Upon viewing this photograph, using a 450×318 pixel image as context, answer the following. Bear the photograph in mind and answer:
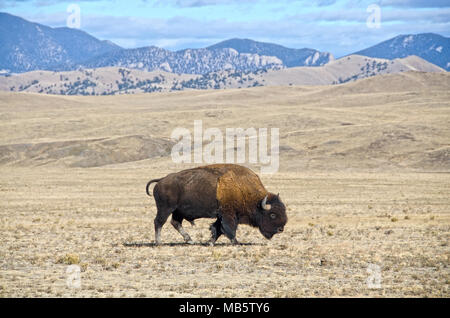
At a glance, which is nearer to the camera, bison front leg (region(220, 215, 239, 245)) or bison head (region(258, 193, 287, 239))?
bison head (region(258, 193, 287, 239))

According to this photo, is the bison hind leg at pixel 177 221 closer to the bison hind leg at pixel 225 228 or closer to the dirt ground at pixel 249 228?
the dirt ground at pixel 249 228

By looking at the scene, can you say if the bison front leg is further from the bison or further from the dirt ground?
the dirt ground

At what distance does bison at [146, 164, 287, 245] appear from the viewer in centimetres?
1700

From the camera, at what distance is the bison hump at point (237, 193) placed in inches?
670

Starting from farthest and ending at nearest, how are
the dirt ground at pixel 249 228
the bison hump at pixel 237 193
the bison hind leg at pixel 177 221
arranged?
the bison hind leg at pixel 177 221, the bison hump at pixel 237 193, the dirt ground at pixel 249 228

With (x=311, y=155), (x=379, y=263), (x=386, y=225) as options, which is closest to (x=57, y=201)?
(x=386, y=225)

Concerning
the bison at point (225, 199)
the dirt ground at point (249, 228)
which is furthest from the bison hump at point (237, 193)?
the dirt ground at point (249, 228)

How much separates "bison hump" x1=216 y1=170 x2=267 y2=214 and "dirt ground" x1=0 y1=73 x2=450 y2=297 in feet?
3.76

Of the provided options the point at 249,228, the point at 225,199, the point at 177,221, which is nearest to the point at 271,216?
the point at 225,199

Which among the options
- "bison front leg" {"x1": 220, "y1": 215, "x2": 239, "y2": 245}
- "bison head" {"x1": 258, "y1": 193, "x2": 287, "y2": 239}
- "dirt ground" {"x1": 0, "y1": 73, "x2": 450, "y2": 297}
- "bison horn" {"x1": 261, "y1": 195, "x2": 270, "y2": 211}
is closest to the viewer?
"dirt ground" {"x1": 0, "y1": 73, "x2": 450, "y2": 297}

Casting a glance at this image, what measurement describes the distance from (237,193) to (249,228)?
5999mm

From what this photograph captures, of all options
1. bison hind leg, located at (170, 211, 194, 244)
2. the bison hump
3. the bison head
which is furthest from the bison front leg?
bison hind leg, located at (170, 211, 194, 244)

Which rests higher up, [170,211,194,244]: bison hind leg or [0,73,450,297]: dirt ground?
[170,211,194,244]: bison hind leg
